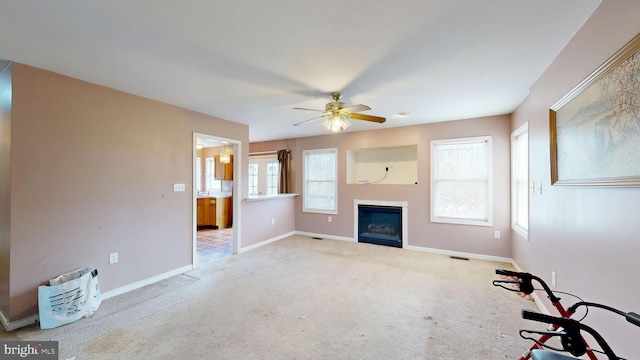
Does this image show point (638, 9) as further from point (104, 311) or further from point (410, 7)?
point (104, 311)

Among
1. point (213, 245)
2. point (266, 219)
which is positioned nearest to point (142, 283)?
point (213, 245)

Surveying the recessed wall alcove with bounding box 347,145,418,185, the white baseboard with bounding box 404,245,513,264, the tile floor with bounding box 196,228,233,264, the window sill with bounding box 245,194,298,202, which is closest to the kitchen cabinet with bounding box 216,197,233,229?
the tile floor with bounding box 196,228,233,264

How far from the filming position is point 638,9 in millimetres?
1220

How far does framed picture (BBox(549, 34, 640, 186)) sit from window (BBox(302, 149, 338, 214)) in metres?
4.09

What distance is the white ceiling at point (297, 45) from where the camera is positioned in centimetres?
158

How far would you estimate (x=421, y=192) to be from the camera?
4723 mm

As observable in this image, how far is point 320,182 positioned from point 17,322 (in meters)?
4.83

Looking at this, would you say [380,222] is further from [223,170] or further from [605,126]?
[223,170]

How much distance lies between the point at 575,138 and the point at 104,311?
452 cm

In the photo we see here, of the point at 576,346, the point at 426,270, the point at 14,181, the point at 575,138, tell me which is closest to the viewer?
the point at 576,346

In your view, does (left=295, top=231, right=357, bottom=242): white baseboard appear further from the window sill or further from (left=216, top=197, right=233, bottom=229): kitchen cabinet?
(left=216, top=197, right=233, bottom=229): kitchen cabinet

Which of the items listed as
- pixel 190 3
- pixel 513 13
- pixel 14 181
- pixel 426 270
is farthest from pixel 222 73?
pixel 426 270

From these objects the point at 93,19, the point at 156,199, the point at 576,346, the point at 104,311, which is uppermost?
the point at 93,19

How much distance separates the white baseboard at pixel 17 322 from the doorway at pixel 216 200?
173cm
